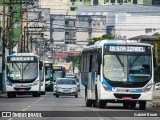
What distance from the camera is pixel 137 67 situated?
4475 centimetres

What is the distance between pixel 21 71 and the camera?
227ft

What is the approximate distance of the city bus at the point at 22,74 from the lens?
227ft

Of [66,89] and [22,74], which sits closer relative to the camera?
[22,74]

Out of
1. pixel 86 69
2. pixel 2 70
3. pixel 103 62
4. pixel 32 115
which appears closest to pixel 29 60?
pixel 2 70

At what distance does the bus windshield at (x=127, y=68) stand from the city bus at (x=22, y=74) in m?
24.9

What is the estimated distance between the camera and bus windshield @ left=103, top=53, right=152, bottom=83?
44625mm

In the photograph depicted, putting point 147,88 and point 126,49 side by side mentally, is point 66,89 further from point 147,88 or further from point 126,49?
point 147,88

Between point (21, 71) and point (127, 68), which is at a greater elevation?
point (127, 68)

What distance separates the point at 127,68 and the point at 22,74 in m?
25.5

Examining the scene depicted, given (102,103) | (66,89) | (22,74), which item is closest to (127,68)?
(102,103)

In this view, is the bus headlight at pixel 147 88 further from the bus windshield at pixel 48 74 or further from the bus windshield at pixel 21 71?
the bus windshield at pixel 48 74

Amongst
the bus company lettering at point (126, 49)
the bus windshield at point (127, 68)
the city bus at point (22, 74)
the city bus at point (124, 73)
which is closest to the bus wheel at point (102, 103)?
the city bus at point (124, 73)

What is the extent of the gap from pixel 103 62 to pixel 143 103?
2.79 m

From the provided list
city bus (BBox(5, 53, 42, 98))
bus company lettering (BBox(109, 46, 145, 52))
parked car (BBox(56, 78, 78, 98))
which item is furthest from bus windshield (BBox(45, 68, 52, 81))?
bus company lettering (BBox(109, 46, 145, 52))
